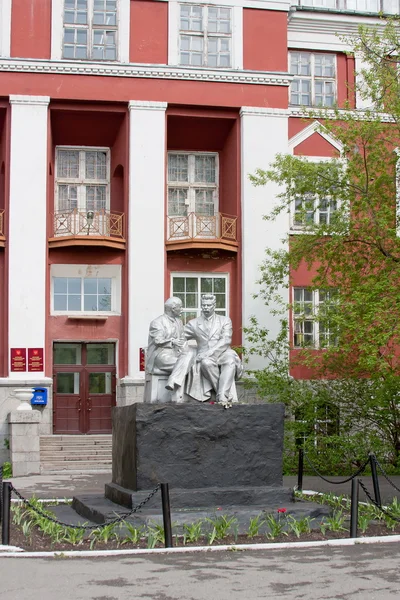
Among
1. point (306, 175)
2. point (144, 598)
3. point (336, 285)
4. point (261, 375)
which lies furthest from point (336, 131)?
point (144, 598)

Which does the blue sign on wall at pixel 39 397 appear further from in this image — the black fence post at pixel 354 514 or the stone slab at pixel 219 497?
the black fence post at pixel 354 514

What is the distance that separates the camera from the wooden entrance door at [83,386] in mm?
28578

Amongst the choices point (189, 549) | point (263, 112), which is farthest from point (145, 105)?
point (189, 549)

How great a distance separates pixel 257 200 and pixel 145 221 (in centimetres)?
356

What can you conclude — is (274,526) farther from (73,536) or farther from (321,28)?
(321,28)

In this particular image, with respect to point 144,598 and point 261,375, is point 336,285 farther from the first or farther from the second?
point 144,598

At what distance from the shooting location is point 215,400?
13.9 meters

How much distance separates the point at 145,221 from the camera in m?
27.9

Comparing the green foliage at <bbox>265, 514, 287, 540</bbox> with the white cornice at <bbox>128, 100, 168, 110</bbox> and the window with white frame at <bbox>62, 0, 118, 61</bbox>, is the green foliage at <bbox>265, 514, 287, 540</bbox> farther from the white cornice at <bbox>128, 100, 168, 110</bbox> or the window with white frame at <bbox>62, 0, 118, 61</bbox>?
the window with white frame at <bbox>62, 0, 118, 61</bbox>

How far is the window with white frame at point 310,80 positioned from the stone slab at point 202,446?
62.7 feet

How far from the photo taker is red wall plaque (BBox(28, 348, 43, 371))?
26781 mm

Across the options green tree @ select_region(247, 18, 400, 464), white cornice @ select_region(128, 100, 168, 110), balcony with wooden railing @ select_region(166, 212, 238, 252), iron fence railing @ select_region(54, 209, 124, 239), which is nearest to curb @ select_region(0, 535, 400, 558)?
green tree @ select_region(247, 18, 400, 464)

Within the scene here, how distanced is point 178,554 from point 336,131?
12.2 m

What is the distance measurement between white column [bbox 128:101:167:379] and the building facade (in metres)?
0.04
